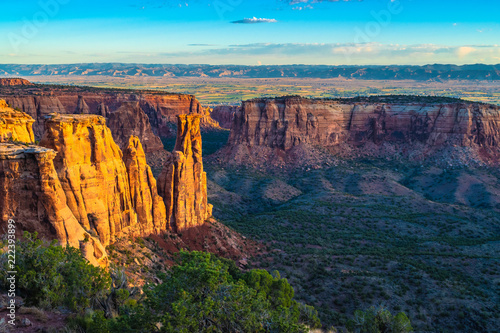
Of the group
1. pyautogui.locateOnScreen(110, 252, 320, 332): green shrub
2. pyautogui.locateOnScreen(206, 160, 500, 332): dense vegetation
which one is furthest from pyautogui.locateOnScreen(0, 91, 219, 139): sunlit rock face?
pyautogui.locateOnScreen(110, 252, 320, 332): green shrub

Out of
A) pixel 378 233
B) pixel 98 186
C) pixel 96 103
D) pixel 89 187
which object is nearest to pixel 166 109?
pixel 96 103

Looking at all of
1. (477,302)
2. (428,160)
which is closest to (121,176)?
(477,302)

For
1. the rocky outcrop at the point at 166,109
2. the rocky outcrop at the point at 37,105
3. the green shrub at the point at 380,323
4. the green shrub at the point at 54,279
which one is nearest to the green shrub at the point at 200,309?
the green shrub at the point at 54,279

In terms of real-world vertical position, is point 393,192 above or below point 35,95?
below

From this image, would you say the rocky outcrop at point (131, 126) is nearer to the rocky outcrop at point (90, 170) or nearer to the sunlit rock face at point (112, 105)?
the sunlit rock face at point (112, 105)

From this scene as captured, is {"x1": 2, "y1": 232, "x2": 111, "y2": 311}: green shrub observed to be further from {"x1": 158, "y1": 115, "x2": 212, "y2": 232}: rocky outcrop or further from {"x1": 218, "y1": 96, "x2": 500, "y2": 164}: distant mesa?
{"x1": 218, "y1": 96, "x2": 500, "y2": 164}: distant mesa

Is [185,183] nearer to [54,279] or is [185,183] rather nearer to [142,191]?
[142,191]

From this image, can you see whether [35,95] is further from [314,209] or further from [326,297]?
[326,297]
